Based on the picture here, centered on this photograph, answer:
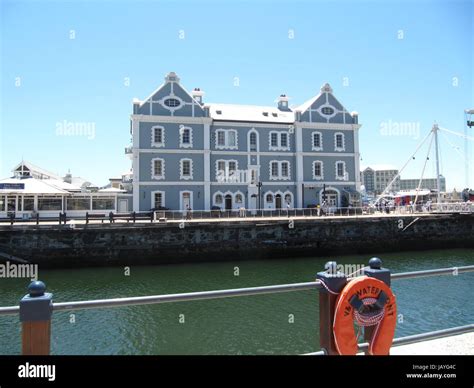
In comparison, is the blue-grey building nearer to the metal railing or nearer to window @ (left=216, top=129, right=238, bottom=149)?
window @ (left=216, top=129, right=238, bottom=149)

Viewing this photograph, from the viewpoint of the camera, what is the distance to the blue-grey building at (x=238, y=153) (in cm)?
3297

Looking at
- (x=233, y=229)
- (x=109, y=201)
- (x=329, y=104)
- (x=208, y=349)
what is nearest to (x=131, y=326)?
(x=208, y=349)

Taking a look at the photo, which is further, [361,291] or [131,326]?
[131,326]

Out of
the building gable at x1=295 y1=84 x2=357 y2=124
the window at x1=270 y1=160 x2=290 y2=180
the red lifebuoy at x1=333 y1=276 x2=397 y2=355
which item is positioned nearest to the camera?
the red lifebuoy at x1=333 y1=276 x2=397 y2=355

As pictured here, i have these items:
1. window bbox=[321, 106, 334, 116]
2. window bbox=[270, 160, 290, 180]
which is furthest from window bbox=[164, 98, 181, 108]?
window bbox=[321, 106, 334, 116]

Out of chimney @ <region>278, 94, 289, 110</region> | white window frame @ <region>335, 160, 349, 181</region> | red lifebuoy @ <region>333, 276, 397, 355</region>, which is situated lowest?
red lifebuoy @ <region>333, 276, 397, 355</region>

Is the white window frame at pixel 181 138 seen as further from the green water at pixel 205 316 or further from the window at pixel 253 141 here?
A: the green water at pixel 205 316

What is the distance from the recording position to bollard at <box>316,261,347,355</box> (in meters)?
3.25

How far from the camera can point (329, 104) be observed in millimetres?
38375

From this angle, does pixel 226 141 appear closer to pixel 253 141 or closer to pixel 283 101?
pixel 253 141

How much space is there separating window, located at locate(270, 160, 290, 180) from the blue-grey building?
11 cm

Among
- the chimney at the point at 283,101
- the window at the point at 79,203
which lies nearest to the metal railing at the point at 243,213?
the window at the point at 79,203
